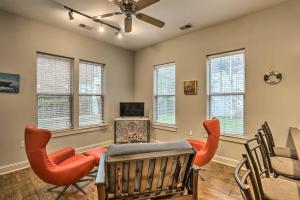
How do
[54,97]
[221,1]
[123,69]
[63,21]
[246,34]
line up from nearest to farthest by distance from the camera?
[221,1] → [246,34] → [63,21] → [54,97] → [123,69]

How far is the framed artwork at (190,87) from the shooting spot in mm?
4184

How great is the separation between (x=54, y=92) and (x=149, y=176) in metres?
3.33

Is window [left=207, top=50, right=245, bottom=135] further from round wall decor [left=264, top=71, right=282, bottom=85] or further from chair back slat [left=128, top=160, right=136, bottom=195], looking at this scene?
chair back slat [left=128, top=160, right=136, bottom=195]

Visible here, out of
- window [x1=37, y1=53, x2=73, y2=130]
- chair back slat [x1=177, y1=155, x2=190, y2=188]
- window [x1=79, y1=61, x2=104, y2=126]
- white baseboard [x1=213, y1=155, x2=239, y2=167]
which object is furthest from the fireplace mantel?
chair back slat [x1=177, y1=155, x2=190, y2=188]

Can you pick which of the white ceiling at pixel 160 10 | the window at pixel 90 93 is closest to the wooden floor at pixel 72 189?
the window at pixel 90 93

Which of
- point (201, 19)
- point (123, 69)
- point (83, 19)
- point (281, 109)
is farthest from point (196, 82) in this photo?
point (83, 19)

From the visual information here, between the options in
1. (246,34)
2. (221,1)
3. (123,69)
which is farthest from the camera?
(123,69)

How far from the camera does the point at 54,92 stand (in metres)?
3.98

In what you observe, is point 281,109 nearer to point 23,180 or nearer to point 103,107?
point 103,107

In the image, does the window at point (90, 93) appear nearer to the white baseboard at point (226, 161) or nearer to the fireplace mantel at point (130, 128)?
the fireplace mantel at point (130, 128)

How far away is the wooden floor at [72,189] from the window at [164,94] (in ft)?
6.40

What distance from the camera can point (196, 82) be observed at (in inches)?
165

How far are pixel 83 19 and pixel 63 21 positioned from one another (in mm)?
477

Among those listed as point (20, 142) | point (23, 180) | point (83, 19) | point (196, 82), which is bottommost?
point (23, 180)
